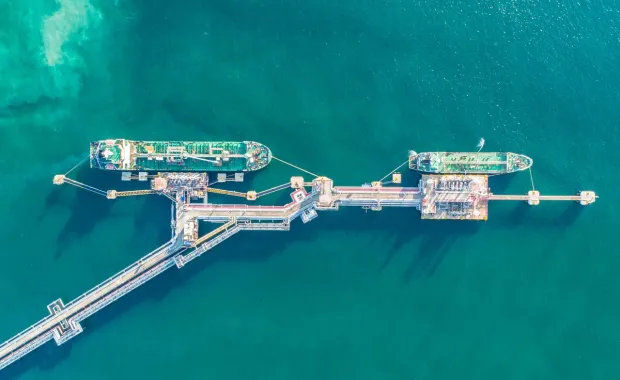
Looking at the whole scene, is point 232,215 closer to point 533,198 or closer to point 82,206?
point 82,206

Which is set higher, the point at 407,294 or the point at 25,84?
the point at 25,84

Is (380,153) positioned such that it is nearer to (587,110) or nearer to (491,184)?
(491,184)

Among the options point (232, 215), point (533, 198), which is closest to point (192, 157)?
point (232, 215)

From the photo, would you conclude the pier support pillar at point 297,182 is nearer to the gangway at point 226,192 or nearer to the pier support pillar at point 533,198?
the gangway at point 226,192

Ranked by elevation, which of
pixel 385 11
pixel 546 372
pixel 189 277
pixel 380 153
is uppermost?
pixel 385 11

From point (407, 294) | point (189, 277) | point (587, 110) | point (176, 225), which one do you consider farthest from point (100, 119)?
point (587, 110)

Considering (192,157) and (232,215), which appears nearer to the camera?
(192,157)

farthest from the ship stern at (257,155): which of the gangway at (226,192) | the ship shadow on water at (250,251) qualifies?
the ship shadow on water at (250,251)
